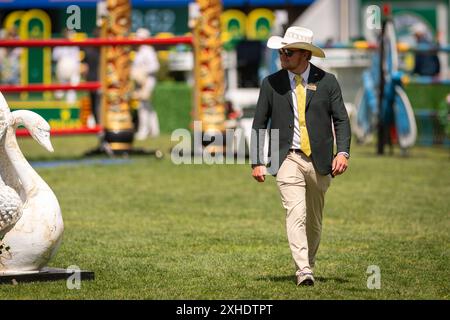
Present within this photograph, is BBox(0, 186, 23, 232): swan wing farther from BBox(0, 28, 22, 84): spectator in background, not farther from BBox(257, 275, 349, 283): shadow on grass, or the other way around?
BBox(0, 28, 22, 84): spectator in background

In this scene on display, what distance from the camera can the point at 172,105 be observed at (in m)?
25.4

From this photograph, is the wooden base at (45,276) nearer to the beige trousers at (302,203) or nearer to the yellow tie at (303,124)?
the beige trousers at (302,203)

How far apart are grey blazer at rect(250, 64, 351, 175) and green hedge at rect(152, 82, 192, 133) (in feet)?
55.3

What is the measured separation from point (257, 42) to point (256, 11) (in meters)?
7.42

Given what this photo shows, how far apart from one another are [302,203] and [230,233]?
2669 mm

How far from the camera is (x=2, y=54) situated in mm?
27500

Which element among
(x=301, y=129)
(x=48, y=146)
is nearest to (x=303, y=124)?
(x=301, y=129)

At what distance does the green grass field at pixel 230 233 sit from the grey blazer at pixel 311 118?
807 millimetres

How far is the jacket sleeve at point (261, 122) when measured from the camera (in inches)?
316

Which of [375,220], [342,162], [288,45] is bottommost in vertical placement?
[375,220]

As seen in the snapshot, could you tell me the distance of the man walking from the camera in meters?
8.00

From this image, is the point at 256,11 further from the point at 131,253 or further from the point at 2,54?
the point at 131,253

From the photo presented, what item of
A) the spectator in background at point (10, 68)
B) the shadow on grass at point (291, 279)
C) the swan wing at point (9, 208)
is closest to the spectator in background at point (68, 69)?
the spectator in background at point (10, 68)
